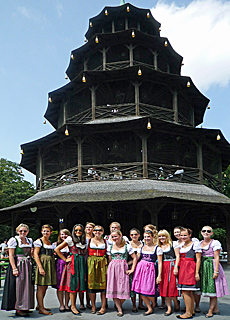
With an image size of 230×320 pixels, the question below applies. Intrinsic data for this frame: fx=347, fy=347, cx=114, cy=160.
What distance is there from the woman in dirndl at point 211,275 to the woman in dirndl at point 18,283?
344cm

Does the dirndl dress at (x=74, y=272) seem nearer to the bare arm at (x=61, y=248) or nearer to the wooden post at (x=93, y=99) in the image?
the bare arm at (x=61, y=248)

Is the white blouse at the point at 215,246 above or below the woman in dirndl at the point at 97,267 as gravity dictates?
above

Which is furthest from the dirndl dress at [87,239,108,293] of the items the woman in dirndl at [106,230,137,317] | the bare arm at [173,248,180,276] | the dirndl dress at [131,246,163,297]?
the bare arm at [173,248,180,276]

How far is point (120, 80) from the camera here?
20250mm

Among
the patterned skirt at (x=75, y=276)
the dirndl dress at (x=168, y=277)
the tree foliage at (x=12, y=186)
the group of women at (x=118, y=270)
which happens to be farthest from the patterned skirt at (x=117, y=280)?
the tree foliage at (x=12, y=186)

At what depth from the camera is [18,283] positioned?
22.3ft

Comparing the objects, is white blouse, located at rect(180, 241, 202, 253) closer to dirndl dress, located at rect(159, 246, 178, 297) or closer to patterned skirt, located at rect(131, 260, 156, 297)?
dirndl dress, located at rect(159, 246, 178, 297)

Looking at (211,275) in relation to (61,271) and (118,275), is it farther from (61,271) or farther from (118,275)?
(61,271)

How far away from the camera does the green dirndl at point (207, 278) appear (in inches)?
265

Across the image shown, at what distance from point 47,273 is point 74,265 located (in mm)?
586

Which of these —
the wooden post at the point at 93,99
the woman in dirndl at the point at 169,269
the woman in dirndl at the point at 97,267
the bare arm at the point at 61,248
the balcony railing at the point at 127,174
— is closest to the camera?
the woman in dirndl at the point at 169,269

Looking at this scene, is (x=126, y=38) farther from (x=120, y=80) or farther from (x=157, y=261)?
(x=157, y=261)

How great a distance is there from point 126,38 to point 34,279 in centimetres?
1814

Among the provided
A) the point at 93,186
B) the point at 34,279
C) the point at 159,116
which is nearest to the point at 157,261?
the point at 34,279
